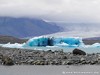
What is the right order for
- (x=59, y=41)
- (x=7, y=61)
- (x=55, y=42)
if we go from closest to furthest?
(x=7, y=61) → (x=55, y=42) → (x=59, y=41)

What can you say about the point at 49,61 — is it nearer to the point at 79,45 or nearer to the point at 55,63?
the point at 55,63

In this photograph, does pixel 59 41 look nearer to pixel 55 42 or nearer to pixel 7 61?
pixel 55 42

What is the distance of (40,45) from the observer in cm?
6606
